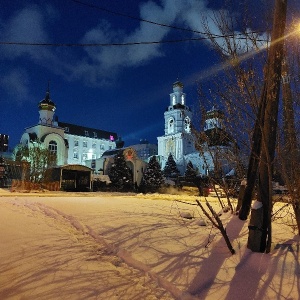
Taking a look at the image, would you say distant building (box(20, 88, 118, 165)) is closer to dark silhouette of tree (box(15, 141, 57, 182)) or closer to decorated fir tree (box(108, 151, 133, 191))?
dark silhouette of tree (box(15, 141, 57, 182))

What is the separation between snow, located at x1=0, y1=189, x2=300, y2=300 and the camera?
142 inches

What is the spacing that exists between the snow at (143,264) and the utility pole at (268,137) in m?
0.33

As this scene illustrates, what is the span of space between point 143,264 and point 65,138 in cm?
6415

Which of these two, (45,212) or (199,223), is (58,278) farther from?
(45,212)

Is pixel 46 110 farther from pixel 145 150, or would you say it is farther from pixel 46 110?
pixel 145 150

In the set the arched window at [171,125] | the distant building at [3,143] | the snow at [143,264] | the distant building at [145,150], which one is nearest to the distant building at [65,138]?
the distant building at [145,150]

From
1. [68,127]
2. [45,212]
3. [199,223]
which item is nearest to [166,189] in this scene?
[45,212]

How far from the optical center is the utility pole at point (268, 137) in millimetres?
4840

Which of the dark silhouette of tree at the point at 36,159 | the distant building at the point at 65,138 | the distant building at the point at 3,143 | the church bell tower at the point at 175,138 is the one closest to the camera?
the dark silhouette of tree at the point at 36,159

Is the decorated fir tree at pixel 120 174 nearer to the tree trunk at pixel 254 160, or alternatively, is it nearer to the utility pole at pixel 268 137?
the tree trunk at pixel 254 160

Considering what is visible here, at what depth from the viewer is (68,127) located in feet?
252

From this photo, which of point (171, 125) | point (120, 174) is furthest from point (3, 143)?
point (120, 174)

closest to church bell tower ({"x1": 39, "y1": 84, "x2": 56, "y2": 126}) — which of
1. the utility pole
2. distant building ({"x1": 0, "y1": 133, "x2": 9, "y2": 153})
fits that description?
distant building ({"x1": 0, "y1": 133, "x2": 9, "y2": 153})

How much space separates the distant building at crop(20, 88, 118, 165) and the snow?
2061 inches
